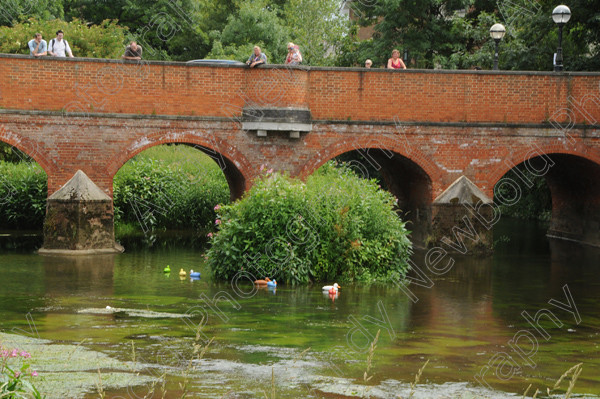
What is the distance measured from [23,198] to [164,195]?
166 inches

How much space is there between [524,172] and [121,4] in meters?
24.1

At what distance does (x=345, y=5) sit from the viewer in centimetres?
5378

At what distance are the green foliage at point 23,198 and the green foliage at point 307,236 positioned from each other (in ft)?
36.4

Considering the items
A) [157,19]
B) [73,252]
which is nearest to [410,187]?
[73,252]

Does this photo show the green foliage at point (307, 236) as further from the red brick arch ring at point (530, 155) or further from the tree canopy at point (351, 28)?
the tree canopy at point (351, 28)

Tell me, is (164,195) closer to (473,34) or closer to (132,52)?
(132,52)

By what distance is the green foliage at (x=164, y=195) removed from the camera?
28188mm

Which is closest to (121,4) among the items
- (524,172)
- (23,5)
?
(23,5)

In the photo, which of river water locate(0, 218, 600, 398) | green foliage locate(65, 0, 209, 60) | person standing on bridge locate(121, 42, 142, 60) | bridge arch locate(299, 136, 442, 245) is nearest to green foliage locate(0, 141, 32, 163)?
person standing on bridge locate(121, 42, 142, 60)

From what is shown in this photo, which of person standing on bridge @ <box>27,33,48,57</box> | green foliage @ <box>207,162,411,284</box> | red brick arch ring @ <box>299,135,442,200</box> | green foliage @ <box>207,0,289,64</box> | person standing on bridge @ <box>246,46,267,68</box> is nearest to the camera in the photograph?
green foliage @ <box>207,162,411,284</box>

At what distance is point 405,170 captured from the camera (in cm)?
2530

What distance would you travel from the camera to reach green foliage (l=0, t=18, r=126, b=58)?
32.2m

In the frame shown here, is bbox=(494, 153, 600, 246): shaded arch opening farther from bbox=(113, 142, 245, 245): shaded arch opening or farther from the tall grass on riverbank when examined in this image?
the tall grass on riverbank

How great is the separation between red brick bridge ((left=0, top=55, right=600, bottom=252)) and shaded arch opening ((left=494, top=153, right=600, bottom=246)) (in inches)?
59.2
